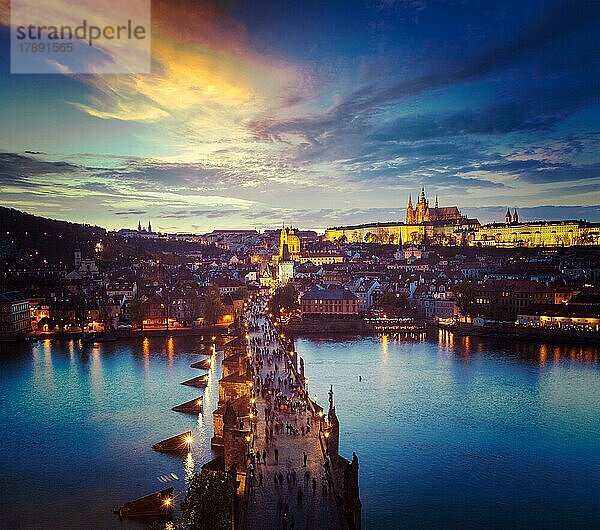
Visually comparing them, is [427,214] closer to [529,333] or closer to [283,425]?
[529,333]

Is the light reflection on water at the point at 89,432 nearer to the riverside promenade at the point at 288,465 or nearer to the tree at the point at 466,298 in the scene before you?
the riverside promenade at the point at 288,465

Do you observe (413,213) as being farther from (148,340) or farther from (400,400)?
(400,400)

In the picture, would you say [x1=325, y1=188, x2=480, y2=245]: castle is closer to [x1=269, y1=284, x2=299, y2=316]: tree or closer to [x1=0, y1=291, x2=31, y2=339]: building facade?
[x1=269, y1=284, x2=299, y2=316]: tree

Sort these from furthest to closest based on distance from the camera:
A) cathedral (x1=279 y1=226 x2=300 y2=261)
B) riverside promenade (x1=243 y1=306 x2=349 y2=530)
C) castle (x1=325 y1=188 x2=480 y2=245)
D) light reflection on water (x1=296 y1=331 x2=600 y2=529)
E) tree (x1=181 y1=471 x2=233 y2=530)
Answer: castle (x1=325 y1=188 x2=480 y2=245)
cathedral (x1=279 y1=226 x2=300 y2=261)
light reflection on water (x1=296 y1=331 x2=600 y2=529)
riverside promenade (x1=243 y1=306 x2=349 y2=530)
tree (x1=181 y1=471 x2=233 y2=530)

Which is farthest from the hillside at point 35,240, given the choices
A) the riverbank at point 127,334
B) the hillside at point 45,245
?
the riverbank at point 127,334

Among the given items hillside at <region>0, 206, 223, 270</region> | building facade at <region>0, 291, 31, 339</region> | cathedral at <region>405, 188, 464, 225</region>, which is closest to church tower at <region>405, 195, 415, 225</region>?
cathedral at <region>405, 188, 464, 225</region>
